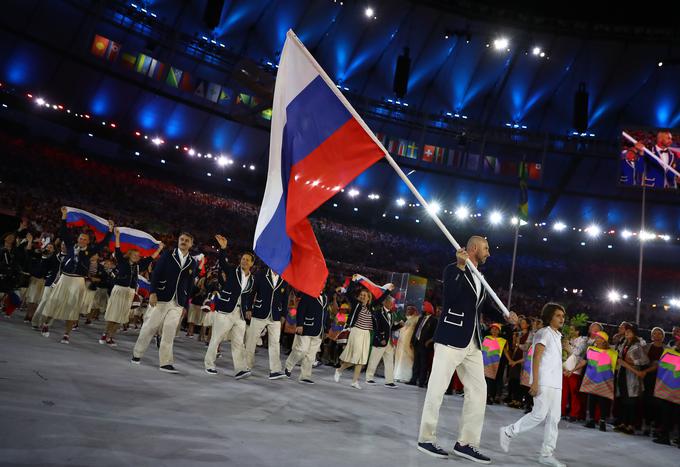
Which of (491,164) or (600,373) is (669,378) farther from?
(491,164)

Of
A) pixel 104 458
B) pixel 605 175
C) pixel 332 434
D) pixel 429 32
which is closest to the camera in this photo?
pixel 104 458

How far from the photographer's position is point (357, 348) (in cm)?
977

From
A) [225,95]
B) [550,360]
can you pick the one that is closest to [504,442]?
[550,360]

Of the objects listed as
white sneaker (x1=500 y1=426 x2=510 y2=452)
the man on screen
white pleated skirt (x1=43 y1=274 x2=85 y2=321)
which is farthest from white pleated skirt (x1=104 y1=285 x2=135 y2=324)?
the man on screen

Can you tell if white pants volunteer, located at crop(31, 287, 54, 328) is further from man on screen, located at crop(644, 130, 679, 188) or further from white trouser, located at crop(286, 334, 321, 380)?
man on screen, located at crop(644, 130, 679, 188)

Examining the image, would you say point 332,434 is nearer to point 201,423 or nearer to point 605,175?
point 201,423

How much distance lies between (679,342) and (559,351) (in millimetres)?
4681

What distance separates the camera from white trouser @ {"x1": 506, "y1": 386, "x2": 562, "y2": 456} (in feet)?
17.3

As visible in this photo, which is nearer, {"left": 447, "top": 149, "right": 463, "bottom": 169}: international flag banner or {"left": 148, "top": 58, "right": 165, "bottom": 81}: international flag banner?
{"left": 148, "top": 58, "right": 165, "bottom": 81}: international flag banner

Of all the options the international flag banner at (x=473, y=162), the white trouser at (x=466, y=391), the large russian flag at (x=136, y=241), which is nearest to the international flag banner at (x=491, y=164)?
the international flag banner at (x=473, y=162)

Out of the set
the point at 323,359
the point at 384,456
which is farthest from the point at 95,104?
the point at 384,456

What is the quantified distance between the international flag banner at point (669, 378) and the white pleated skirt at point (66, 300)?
32.8 feet

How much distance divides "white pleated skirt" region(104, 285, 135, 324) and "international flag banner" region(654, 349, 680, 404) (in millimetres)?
9527

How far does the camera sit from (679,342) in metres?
8.73
